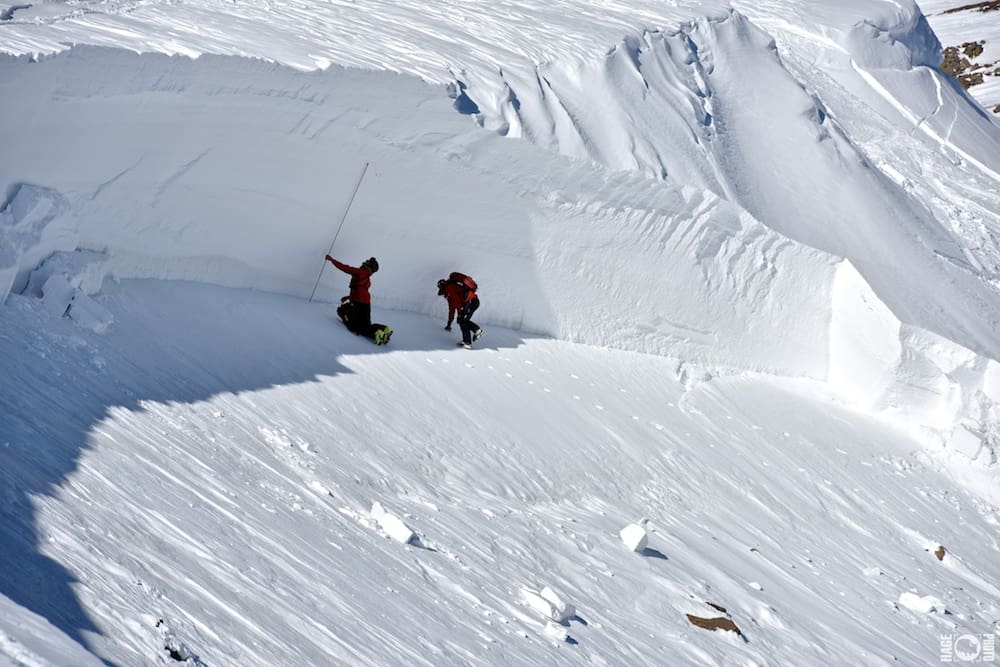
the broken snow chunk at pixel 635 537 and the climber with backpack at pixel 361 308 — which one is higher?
the climber with backpack at pixel 361 308

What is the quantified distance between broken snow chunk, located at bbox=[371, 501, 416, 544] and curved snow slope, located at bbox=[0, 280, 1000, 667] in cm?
7

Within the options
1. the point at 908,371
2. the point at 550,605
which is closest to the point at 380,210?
the point at 550,605

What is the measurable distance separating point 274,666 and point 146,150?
5.45m

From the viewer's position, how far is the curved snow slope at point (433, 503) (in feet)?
18.7

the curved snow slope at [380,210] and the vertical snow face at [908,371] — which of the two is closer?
the curved snow slope at [380,210]

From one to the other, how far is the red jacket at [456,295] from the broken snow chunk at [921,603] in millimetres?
4964

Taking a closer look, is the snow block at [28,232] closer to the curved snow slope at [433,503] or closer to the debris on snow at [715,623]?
the curved snow slope at [433,503]

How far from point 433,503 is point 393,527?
968mm

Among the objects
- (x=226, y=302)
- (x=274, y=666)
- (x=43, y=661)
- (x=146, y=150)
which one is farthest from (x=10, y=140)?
(x=43, y=661)

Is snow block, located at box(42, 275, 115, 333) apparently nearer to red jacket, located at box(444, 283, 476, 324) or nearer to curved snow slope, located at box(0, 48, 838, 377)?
curved snow slope, located at box(0, 48, 838, 377)

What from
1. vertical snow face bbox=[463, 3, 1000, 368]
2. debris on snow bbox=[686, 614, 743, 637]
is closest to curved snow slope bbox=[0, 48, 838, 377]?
vertical snow face bbox=[463, 3, 1000, 368]

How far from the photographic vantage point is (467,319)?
11289 mm

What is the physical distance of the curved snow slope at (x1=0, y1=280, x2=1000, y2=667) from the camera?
5703mm

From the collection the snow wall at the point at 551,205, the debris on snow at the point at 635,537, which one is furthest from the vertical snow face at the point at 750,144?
the debris on snow at the point at 635,537
